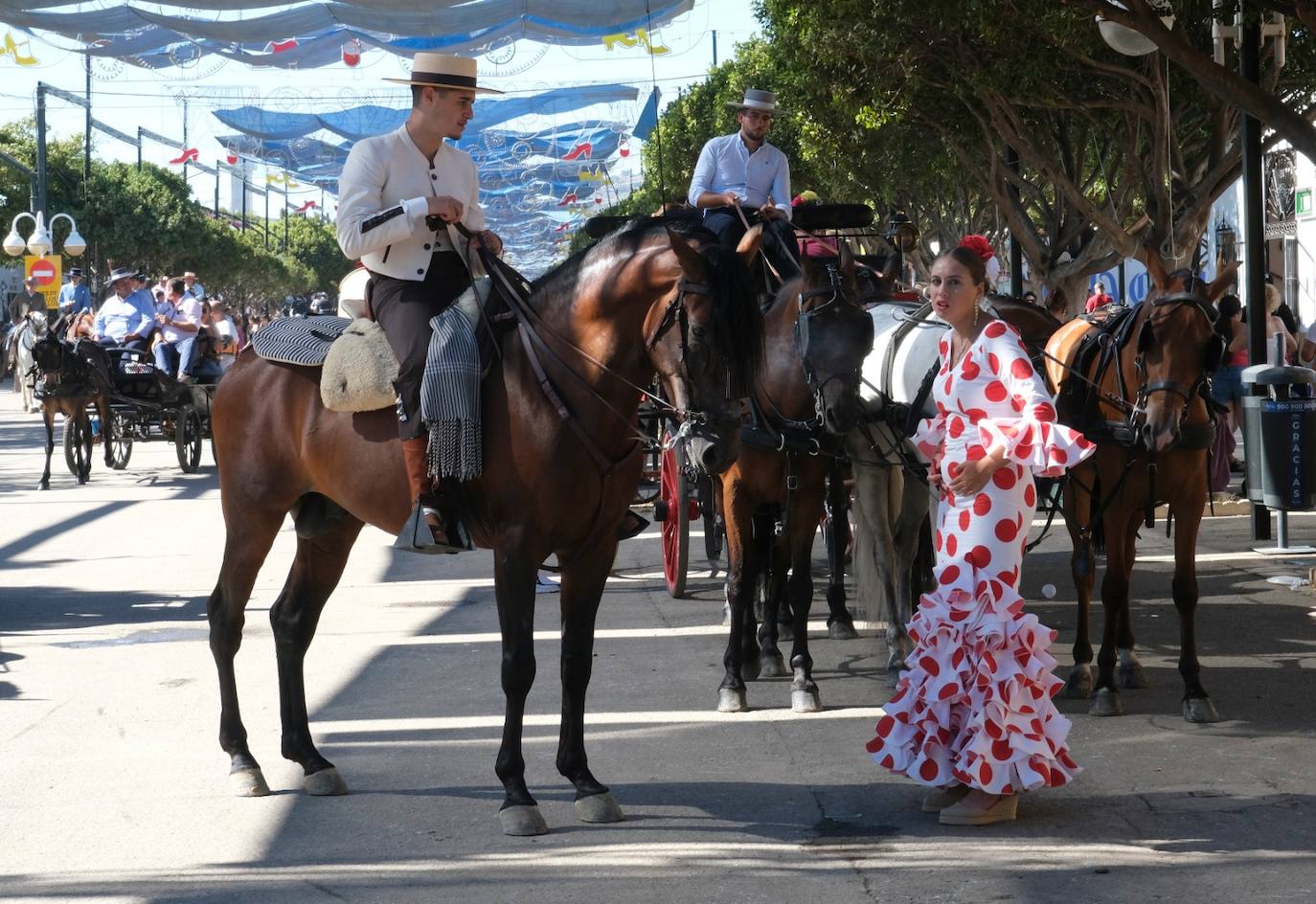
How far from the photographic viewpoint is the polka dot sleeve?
5.93 m

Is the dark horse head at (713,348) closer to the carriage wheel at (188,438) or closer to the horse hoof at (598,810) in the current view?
the horse hoof at (598,810)

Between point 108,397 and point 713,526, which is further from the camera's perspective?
point 108,397

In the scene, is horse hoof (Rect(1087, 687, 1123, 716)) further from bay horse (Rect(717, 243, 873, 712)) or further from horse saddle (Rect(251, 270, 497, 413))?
horse saddle (Rect(251, 270, 497, 413))

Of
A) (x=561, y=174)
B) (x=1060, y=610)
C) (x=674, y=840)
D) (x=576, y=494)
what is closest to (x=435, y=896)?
(x=674, y=840)

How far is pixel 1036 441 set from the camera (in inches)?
234

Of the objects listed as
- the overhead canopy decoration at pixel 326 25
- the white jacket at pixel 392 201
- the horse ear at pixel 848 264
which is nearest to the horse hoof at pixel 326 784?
the white jacket at pixel 392 201

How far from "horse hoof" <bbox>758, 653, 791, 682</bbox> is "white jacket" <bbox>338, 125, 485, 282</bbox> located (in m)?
3.43

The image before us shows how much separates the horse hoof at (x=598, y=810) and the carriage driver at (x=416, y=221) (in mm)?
1111

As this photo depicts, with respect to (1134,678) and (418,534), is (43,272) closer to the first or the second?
(1134,678)

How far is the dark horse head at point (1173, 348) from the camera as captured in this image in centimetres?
757

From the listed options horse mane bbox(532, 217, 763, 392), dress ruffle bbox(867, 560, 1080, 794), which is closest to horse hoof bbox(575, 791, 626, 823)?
dress ruffle bbox(867, 560, 1080, 794)

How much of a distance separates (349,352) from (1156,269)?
12.4ft

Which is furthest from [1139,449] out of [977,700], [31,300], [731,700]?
[31,300]

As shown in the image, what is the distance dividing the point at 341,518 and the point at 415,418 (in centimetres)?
117
